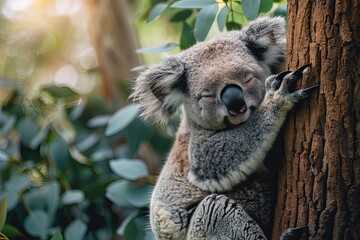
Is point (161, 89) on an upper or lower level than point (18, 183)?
upper

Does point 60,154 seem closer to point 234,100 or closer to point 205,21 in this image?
point 205,21

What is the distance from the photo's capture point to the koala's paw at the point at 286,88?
2604 millimetres

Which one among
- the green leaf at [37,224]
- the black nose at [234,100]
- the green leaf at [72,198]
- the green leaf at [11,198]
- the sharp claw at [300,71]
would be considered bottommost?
the green leaf at [37,224]

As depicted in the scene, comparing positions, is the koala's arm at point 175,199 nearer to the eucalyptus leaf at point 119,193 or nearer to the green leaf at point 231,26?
the green leaf at point 231,26

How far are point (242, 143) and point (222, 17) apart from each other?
85cm

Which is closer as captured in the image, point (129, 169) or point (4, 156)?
point (129, 169)

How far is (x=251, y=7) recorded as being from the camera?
310 cm

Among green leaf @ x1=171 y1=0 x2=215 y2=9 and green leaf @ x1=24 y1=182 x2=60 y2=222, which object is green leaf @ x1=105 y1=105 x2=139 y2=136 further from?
green leaf @ x1=171 y1=0 x2=215 y2=9

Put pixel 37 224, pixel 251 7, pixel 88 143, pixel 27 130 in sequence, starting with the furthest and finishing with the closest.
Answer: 1. pixel 88 143
2. pixel 27 130
3. pixel 37 224
4. pixel 251 7

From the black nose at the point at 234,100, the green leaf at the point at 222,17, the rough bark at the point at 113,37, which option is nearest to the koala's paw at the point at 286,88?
the black nose at the point at 234,100

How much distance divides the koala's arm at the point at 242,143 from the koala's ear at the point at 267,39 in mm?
542

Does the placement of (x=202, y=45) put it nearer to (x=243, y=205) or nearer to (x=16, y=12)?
(x=243, y=205)

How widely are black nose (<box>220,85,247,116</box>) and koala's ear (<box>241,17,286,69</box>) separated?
1.32ft

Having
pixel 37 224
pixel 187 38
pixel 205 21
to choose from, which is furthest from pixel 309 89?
pixel 37 224
